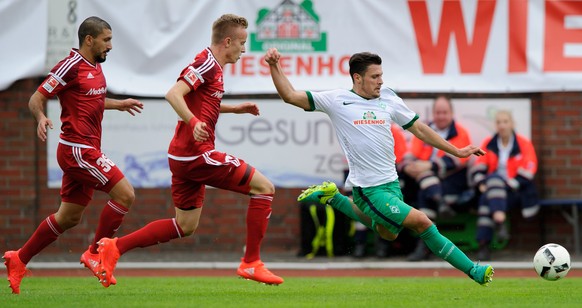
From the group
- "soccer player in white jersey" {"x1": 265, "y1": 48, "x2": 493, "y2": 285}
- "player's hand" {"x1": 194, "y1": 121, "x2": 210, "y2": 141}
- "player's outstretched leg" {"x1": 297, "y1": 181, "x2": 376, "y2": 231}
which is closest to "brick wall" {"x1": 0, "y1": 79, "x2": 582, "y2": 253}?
"player's outstretched leg" {"x1": 297, "y1": 181, "x2": 376, "y2": 231}

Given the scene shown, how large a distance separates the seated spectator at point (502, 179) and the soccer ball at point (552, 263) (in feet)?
16.0

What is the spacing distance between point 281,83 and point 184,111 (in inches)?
39.3

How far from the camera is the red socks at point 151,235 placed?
9117mm

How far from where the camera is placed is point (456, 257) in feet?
29.7

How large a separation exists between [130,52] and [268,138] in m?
2.21

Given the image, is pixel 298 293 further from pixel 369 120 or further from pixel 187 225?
pixel 369 120

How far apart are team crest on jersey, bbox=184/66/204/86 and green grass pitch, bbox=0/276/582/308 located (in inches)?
66.6

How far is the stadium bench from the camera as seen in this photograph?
14555 millimetres

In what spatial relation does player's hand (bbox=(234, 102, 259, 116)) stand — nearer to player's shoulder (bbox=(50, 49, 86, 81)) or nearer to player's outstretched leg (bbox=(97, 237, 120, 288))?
player's shoulder (bbox=(50, 49, 86, 81))

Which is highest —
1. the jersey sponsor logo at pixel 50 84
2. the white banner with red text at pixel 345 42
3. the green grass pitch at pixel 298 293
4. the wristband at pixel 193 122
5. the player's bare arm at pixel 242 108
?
the white banner with red text at pixel 345 42

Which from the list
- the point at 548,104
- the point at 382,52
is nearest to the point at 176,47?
the point at 382,52

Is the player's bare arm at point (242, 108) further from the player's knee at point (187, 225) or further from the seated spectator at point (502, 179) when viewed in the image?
the seated spectator at point (502, 179)

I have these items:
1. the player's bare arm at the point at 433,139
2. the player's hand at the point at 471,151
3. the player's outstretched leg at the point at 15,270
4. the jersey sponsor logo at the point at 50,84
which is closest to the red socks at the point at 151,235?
the player's outstretched leg at the point at 15,270

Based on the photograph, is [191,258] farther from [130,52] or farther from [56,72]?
[56,72]
